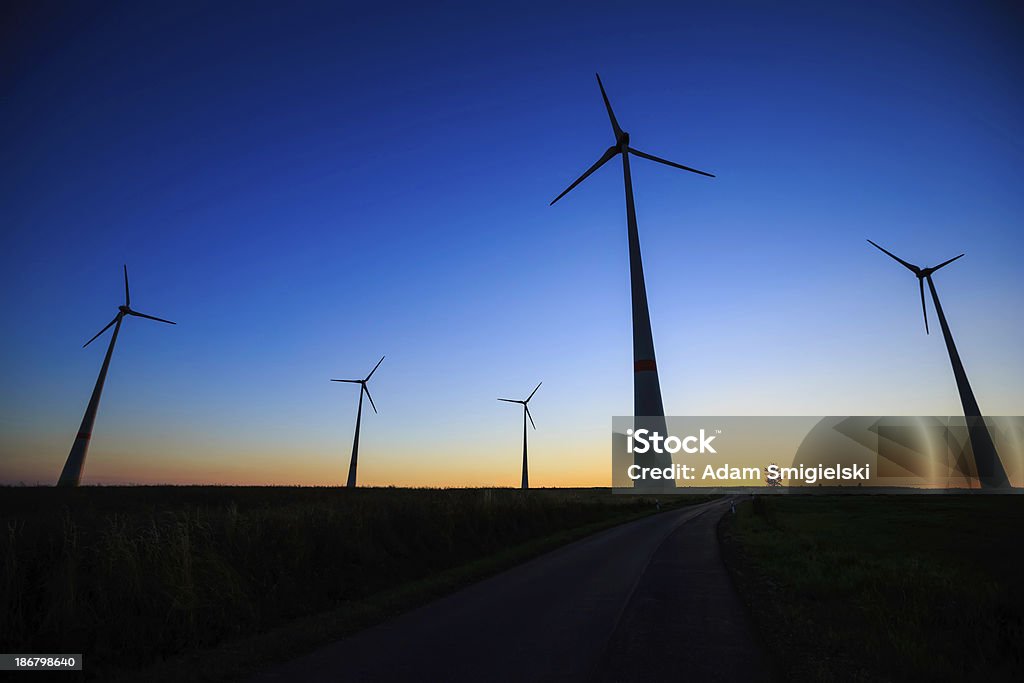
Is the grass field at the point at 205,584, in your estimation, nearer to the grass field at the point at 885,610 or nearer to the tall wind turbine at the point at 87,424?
the grass field at the point at 885,610

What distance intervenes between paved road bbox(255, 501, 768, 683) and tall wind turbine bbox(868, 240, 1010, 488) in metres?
75.7

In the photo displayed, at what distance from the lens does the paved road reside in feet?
22.6

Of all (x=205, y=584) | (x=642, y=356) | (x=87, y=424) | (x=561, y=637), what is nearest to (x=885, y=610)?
(x=561, y=637)

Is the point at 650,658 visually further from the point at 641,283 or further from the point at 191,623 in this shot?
the point at 641,283

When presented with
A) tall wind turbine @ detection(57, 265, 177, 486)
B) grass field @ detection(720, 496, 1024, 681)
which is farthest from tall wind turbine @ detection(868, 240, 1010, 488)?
tall wind turbine @ detection(57, 265, 177, 486)

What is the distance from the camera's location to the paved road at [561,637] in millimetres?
6875

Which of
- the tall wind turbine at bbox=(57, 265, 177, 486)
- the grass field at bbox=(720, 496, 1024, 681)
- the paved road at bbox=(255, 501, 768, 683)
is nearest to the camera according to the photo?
the paved road at bbox=(255, 501, 768, 683)

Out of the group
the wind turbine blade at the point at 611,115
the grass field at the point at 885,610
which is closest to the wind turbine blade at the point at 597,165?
the wind turbine blade at the point at 611,115

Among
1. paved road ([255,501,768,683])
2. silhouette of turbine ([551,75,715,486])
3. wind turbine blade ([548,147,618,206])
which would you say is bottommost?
paved road ([255,501,768,683])

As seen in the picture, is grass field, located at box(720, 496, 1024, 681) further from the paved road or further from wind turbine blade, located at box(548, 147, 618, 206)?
wind turbine blade, located at box(548, 147, 618, 206)

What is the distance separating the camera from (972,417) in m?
77.7

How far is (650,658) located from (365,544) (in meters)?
9.79

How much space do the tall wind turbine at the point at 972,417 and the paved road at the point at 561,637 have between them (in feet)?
248

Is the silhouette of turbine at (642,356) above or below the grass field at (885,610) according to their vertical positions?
above
